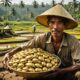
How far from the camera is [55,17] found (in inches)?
157

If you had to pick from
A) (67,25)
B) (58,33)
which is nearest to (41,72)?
(58,33)

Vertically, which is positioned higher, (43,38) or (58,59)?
(43,38)

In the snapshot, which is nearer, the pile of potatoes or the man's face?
the pile of potatoes

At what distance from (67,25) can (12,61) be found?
3.26 feet

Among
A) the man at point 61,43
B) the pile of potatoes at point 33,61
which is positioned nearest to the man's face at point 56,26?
the man at point 61,43

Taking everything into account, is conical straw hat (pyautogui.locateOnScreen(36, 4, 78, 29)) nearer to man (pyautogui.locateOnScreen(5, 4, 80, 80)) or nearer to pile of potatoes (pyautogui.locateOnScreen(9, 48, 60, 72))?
man (pyautogui.locateOnScreen(5, 4, 80, 80))

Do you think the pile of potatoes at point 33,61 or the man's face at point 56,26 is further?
the man's face at point 56,26

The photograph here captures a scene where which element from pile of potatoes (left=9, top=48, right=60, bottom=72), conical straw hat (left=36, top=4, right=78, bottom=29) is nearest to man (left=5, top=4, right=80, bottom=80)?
conical straw hat (left=36, top=4, right=78, bottom=29)

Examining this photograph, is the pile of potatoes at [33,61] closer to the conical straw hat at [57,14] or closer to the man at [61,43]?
the man at [61,43]

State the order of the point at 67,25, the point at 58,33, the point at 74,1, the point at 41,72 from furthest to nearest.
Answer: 1. the point at 74,1
2. the point at 67,25
3. the point at 58,33
4. the point at 41,72

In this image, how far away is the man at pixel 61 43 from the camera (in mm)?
3887

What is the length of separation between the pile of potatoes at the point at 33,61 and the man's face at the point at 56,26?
34 centimetres

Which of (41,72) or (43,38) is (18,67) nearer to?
(41,72)

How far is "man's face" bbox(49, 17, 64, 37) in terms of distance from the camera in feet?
12.7
